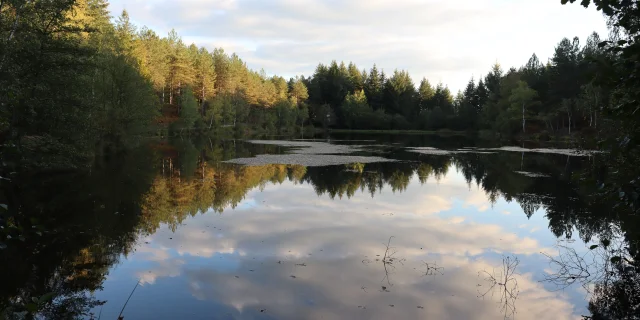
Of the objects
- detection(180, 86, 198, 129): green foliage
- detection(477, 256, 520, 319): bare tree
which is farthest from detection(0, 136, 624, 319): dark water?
detection(180, 86, 198, 129): green foliage

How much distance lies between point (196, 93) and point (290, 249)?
79644 mm

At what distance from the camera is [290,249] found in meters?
11.6

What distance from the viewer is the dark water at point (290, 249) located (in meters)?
8.00

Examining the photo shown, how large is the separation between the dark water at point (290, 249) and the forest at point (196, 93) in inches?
107

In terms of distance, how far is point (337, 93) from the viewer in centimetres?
12156

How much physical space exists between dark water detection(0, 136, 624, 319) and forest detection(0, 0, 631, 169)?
272cm

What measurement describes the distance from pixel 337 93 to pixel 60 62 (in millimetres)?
105416

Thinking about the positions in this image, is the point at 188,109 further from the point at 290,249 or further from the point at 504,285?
the point at 504,285

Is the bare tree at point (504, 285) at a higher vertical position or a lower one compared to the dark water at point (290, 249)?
lower

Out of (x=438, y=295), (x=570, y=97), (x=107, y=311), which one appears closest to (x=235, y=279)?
(x=107, y=311)

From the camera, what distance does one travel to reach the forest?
16.1 meters

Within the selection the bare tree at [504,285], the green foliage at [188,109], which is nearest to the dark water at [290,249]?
the bare tree at [504,285]

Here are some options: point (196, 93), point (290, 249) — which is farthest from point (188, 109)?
point (290, 249)

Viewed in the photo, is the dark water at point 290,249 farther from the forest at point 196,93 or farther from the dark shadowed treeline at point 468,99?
the dark shadowed treeline at point 468,99
